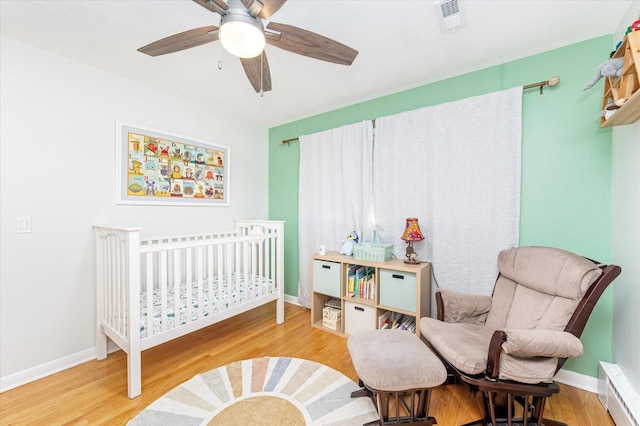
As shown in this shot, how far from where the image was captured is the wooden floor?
1.54 metres

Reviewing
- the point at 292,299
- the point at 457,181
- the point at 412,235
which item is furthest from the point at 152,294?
the point at 457,181

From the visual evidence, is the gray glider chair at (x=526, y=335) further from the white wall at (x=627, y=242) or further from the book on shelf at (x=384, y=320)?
the book on shelf at (x=384, y=320)

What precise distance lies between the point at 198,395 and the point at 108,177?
1.88 m

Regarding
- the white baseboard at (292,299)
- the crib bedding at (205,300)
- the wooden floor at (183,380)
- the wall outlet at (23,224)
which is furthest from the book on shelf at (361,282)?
the wall outlet at (23,224)

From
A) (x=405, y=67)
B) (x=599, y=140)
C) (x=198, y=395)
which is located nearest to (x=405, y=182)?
(x=405, y=67)

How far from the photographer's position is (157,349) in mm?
2283

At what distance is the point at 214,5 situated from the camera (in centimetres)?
112

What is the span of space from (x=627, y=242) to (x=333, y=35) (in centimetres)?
217

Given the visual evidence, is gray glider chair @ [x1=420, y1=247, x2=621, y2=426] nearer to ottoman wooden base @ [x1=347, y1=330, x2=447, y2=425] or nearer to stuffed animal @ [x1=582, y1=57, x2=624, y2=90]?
ottoman wooden base @ [x1=347, y1=330, x2=447, y2=425]

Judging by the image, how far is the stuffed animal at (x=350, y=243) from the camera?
8.86 ft

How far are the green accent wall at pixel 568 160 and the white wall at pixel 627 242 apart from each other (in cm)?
6

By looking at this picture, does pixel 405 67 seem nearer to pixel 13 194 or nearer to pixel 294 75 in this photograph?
pixel 294 75

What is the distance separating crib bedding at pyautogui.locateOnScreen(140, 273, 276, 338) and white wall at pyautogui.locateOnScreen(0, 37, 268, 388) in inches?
22.4

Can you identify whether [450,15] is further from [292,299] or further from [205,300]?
[292,299]
